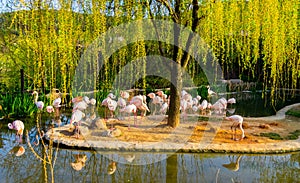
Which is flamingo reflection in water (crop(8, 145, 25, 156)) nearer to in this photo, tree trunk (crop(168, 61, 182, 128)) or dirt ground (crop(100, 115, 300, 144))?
dirt ground (crop(100, 115, 300, 144))

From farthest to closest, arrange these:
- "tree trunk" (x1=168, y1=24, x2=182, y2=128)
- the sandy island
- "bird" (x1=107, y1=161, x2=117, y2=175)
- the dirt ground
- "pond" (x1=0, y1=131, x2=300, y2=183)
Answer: "tree trunk" (x1=168, y1=24, x2=182, y2=128), the dirt ground, the sandy island, "bird" (x1=107, y1=161, x2=117, y2=175), "pond" (x1=0, y1=131, x2=300, y2=183)

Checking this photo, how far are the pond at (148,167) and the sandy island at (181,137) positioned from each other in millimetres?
100

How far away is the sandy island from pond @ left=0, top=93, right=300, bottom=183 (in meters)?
0.10

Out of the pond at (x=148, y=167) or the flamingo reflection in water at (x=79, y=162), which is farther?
the flamingo reflection in water at (x=79, y=162)

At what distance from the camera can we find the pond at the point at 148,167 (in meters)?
3.57

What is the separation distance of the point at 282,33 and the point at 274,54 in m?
0.38

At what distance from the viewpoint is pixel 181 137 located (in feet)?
16.5

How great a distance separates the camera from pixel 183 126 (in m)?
5.74

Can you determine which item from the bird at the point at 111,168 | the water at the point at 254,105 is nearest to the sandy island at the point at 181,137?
the bird at the point at 111,168

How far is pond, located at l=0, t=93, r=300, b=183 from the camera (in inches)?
140

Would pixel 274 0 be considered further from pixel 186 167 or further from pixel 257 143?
pixel 186 167

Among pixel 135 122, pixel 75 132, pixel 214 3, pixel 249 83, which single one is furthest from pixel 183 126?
pixel 249 83

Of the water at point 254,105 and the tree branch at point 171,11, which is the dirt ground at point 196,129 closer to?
the water at point 254,105

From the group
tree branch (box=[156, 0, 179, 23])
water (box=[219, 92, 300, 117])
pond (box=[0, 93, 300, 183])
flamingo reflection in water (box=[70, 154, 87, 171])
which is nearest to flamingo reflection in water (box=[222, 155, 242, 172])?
pond (box=[0, 93, 300, 183])
